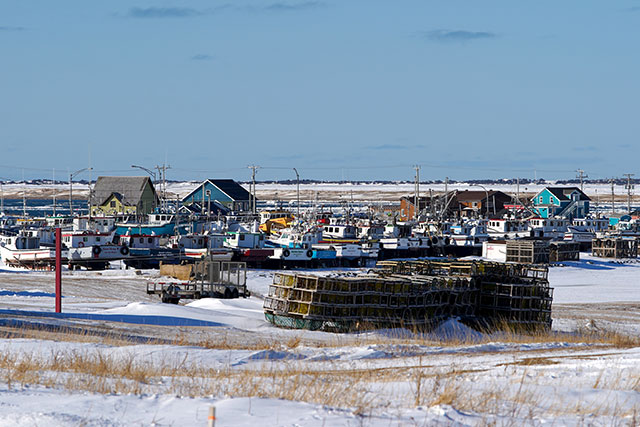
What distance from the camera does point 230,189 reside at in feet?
429

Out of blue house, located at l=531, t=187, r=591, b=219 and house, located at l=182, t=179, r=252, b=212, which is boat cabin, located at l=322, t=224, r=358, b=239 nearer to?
house, located at l=182, t=179, r=252, b=212

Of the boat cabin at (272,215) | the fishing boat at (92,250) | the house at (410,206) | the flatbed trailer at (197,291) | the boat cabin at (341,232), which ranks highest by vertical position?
the house at (410,206)

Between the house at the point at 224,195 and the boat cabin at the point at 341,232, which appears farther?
the house at the point at 224,195

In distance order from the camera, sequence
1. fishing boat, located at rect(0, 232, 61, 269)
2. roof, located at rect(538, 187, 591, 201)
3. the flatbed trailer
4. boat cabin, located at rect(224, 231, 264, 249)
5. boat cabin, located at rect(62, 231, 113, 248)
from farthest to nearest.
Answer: roof, located at rect(538, 187, 591, 201), boat cabin, located at rect(224, 231, 264, 249), boat cabin, located at rect(62, 231, 113, 248), fishing boat, located at rect(0, 232, 61, 269), the flatbed trailer

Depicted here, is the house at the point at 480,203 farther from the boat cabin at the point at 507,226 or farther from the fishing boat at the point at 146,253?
the fishing boat at the point at 146,253

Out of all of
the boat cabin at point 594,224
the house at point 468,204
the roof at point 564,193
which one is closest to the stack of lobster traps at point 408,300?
the boat cabin at point 594,224

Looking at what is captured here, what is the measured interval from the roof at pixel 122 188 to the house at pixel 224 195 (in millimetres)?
7623

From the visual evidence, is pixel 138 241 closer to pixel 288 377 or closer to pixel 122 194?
pixel 288 377

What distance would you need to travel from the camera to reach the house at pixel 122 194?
12100 cm

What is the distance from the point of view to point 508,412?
33.6 ft

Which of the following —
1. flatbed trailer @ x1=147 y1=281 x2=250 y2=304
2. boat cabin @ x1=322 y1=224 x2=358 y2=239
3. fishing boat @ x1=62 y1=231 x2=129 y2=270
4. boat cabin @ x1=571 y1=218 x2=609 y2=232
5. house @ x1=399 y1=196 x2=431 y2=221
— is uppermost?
house @ x1=399 y1=196 x2=431 y2=221

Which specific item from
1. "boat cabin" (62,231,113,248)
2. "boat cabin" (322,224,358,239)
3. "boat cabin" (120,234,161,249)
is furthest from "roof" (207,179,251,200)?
"boat cabin" (62,231,113,248)

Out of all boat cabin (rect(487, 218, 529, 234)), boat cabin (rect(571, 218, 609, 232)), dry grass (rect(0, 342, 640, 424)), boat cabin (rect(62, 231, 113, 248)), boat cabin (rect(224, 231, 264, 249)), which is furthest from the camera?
A: boat cabin (rect(571, 218, 609, 232))

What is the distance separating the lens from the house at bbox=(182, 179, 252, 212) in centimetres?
12838
